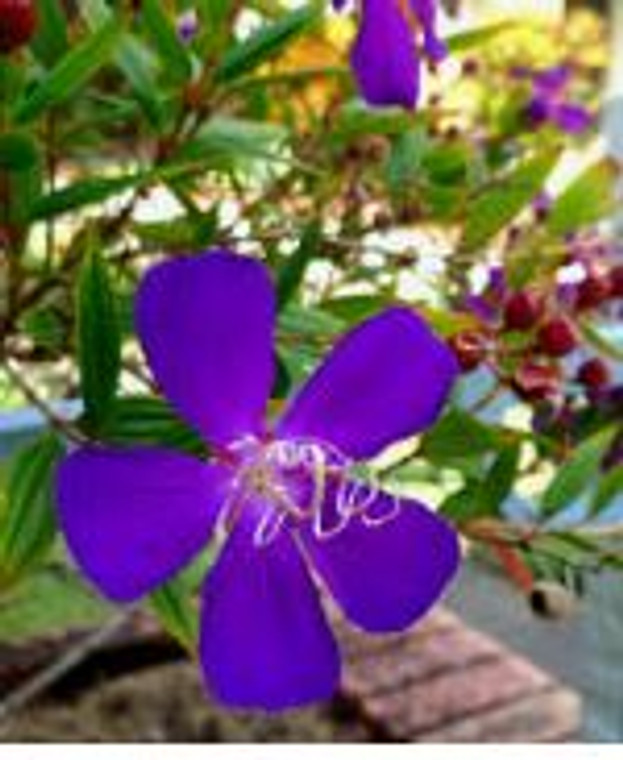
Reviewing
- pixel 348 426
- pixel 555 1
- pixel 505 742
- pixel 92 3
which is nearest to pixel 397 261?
pixel 92 3

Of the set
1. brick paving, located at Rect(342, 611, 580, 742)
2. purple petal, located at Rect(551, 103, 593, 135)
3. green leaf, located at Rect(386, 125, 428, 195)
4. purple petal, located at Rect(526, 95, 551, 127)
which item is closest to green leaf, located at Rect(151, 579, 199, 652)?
green leaf, located at Rect(386, 125, 428, 195)

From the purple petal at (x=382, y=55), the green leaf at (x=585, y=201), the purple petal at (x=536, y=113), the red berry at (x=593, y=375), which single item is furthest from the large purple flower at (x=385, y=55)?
the purple petal at (x=536, y=113)

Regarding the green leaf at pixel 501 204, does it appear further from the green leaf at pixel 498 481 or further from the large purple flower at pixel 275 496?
the large purple flower at pixel 275 496

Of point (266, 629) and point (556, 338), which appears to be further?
point (556, 338)

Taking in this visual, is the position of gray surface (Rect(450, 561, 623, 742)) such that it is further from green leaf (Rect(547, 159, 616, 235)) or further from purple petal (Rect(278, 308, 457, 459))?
purple petal (Rect(278, 308, 457, 459))

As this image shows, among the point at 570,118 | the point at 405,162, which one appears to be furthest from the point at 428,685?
the point at 405,162

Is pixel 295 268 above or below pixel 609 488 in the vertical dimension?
above

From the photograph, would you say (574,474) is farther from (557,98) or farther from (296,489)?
(557,98)

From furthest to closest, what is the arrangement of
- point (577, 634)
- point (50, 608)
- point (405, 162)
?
point (577, 634) < point (50, 608) < point (405, 162)
